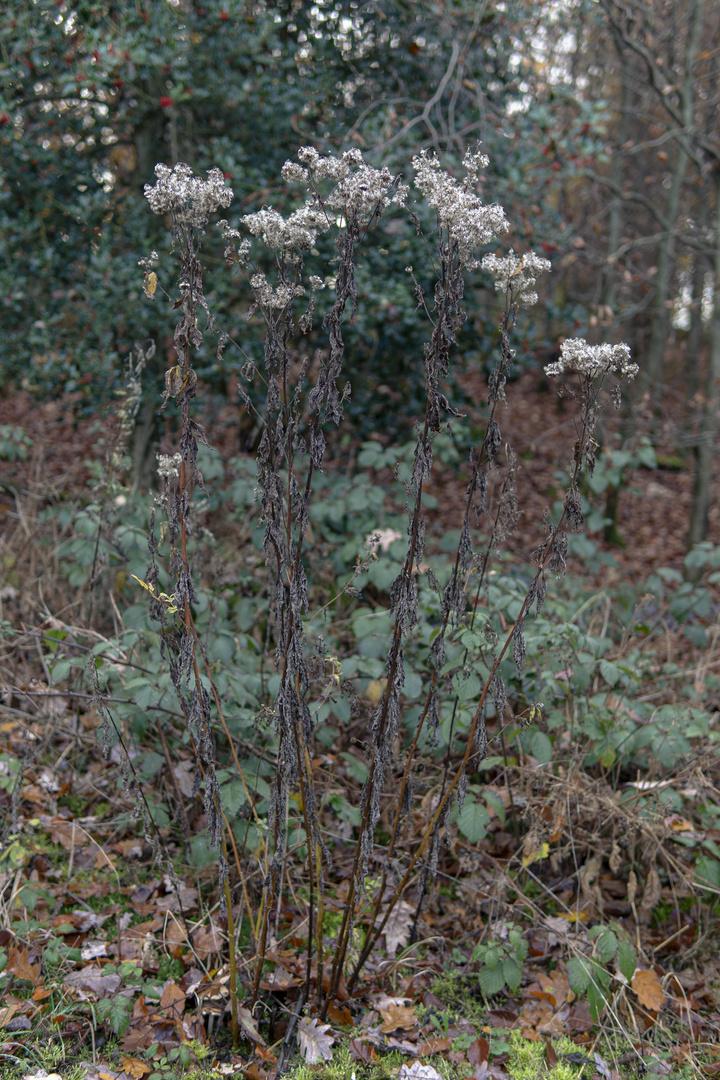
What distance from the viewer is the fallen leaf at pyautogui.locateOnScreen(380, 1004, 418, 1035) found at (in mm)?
2303

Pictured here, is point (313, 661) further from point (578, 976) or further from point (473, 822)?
point (578, 976)

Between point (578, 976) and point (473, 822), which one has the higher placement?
point (473, 822)

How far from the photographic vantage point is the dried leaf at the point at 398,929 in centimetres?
260

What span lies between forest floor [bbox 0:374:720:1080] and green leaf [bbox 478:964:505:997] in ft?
0.19

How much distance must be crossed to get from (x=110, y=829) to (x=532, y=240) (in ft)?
15.7

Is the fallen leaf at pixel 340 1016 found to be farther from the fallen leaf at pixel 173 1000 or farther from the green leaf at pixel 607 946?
the green leaf at pixel 607 946

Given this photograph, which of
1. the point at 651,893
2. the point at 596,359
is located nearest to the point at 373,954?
the point at 651,893

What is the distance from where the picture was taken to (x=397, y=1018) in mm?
2334

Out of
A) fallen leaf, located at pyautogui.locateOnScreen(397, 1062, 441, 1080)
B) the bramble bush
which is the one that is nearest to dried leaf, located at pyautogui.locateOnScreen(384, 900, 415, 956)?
the bramble bush

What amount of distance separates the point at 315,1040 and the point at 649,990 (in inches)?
43.7

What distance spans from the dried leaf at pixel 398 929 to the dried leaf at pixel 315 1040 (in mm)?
401

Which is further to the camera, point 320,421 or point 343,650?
point 343,650

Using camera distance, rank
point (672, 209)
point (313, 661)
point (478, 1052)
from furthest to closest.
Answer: point (672, 209)
point (478, 1052)
point (313, 661)

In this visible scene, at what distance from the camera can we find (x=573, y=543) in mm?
4430
